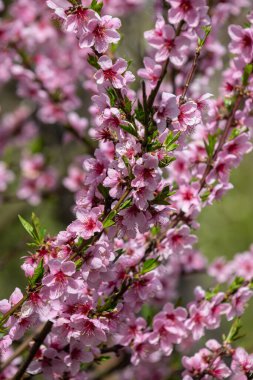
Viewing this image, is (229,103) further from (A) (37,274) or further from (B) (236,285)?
(A) (37,274)

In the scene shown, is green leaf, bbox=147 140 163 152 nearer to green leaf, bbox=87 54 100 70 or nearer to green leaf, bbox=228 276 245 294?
green leaf, bbox=87 54 100 70

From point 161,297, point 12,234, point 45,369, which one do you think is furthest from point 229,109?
point 12,234

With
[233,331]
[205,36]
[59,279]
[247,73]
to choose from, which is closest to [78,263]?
[59,279]

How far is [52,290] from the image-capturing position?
1703mm

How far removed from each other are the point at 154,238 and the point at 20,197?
8.10ft

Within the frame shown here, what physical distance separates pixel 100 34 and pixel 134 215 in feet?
1.93

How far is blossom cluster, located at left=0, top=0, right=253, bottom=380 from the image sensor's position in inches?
67.4

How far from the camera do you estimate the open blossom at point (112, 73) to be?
1.76 m

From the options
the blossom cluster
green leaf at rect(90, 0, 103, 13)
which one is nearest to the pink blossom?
the blossom cluster

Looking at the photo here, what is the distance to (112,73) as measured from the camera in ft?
5.83

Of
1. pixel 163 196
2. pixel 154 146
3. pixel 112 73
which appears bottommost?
pixel 163 196

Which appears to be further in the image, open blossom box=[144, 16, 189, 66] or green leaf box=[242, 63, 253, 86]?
green leaf box=[242, 63, 253, 86]

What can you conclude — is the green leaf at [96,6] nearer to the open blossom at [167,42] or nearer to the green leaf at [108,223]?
the open blossom at [167,42]

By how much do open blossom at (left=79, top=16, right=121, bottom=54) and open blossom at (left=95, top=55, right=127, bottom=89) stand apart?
0.06 meters
